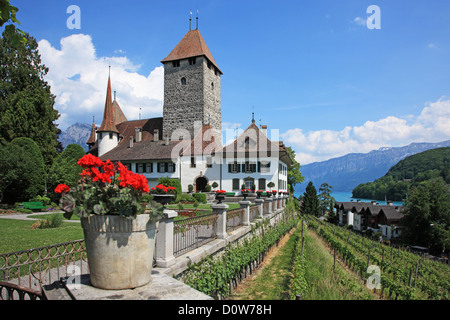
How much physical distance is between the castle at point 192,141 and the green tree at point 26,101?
10304 millimetres

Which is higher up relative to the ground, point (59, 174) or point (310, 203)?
point (59, 174)

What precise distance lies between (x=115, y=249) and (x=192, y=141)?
38.3 meters

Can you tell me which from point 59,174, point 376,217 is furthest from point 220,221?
point 376,217

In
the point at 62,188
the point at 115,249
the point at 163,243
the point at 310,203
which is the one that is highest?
the point at 62,188

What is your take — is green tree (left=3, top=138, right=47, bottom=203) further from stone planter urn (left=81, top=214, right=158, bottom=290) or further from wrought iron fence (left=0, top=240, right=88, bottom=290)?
stone planter urn (left=81, top=214, right=158, bottom=290)

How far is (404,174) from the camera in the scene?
501 feet

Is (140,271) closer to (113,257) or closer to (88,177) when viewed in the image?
(113,257)

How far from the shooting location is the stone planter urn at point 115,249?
312 centimetres

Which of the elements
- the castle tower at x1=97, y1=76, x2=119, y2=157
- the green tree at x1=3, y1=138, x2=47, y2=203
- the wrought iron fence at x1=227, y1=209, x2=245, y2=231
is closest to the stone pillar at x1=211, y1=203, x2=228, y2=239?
the wrought iron fence at x1=227, y1=209, x2=245, y2=231

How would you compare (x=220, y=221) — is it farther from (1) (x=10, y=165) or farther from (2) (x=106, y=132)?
(2) (x=106, y=132)

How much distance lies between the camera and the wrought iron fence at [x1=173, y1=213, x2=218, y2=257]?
19.8 ft

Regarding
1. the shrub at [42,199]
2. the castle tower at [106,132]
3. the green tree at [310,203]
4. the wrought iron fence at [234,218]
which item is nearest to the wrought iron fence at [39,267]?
the wrought iron fence at [234,218]

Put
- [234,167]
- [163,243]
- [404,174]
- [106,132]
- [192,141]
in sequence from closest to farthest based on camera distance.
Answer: [163,243] < [234,167] < [192,141] < [106,132] < [404,174]

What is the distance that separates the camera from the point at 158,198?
4.86 m
